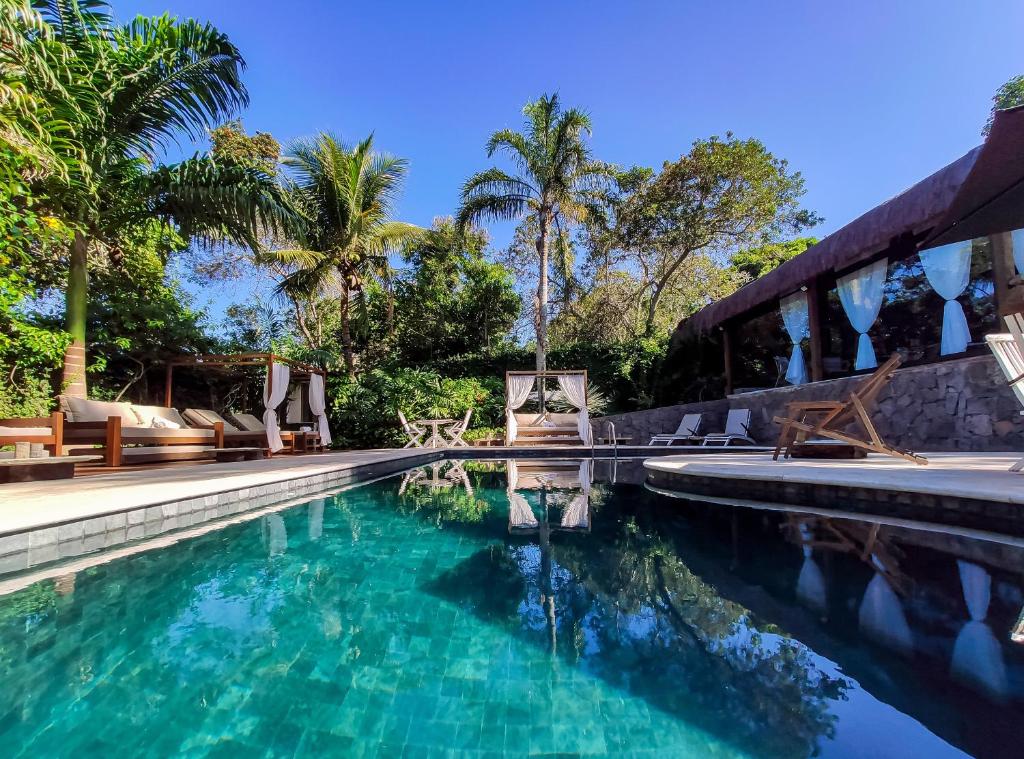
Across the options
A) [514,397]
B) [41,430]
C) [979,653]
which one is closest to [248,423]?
[41,430]

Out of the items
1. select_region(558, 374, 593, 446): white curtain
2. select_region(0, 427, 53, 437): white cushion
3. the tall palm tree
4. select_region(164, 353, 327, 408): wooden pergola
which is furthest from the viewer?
the tall palm tree

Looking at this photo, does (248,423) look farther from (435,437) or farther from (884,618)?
(884,618)

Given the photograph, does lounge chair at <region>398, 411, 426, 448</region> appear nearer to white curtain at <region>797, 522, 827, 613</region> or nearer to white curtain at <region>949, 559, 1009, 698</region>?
white curtain at <region>797, 522, 827, 613</region>

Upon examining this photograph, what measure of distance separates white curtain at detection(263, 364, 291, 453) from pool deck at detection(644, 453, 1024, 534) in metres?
6.87

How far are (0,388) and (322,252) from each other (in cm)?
592

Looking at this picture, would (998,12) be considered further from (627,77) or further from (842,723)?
(842,723)

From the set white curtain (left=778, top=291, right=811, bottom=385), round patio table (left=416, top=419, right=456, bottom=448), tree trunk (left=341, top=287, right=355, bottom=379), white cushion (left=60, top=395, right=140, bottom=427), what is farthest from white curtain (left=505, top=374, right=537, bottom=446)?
white cushion (left=60, top=395, right=140, bottom=427)

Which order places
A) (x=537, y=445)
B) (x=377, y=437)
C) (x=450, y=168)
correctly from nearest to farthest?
(x=537, y=445)
(x=377, y=437)
(x=450, y=168)

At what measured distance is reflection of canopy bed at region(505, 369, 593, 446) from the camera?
10586 millimetres

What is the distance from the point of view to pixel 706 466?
15.5 feet

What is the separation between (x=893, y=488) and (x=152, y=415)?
918 centimetres

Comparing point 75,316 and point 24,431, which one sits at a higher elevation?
point 75,316

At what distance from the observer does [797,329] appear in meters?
8.91

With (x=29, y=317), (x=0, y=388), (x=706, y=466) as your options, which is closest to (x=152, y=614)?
(x=706, y=466)
